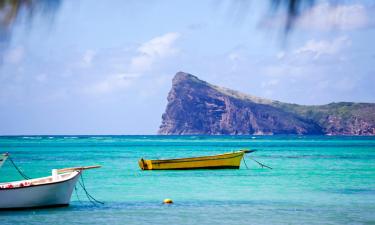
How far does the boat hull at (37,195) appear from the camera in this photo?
2070 cm

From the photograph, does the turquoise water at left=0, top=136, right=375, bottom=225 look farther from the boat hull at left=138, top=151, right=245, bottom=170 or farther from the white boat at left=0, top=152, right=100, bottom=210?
the boat hull at left=138, top=151, right=245, bottom=170

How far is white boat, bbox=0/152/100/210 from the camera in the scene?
20703 mm

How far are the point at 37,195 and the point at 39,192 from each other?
0.35 feet

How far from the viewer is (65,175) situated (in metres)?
22.2

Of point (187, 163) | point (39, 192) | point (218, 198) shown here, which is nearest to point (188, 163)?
point (187, 163)

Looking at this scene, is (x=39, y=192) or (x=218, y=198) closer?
(x=39, y=192)

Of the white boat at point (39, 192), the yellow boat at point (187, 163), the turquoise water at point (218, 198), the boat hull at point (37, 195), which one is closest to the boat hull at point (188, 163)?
the yellow boat at point (187, 163)

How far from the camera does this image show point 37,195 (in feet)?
69.1

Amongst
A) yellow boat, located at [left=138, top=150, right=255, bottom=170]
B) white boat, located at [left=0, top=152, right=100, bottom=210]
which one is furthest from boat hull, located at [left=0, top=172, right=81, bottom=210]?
yellow boat, located at [left=138, top=150, right=255, bottom=170]

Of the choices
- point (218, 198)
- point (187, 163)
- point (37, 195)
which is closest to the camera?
point (37, 195)

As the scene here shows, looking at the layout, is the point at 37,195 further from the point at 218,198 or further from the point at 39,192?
the point at 218,198

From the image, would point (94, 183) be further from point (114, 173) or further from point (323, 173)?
point (323, 173)

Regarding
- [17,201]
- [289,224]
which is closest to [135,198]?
[17,201]

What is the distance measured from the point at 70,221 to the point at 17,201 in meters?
1.94
